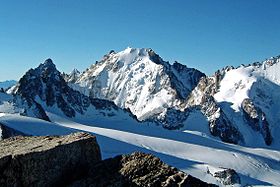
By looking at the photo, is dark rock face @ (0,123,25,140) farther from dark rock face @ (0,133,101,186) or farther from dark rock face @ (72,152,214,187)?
dark rock face @ (72,152,214,187)

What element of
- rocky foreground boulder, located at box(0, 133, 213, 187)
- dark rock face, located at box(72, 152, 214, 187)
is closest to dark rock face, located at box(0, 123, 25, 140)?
rocky foreground boulder, located at box(0, 133, 213, 187)

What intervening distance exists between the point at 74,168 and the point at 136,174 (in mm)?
1676

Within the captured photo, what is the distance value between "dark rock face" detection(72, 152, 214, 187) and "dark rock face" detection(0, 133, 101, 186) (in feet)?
1.57

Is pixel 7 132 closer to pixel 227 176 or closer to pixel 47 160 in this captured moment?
pixel 227 176

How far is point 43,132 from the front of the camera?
126 metres

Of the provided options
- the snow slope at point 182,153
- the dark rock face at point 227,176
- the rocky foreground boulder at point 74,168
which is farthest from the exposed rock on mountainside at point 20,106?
the rocky foreground boulder at point 74,168

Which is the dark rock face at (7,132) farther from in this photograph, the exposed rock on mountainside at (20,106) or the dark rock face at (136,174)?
the dark rock face at (136,174)

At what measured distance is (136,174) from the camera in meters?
11.5

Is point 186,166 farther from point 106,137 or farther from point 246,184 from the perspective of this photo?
point 106,137

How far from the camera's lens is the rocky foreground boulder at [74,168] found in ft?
37.1

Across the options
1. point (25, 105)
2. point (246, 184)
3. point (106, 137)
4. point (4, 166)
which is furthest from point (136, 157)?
point (25, 105)

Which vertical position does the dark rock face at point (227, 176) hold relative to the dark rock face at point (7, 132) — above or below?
below

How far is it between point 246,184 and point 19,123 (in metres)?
50.6

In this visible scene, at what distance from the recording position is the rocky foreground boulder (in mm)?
11312
